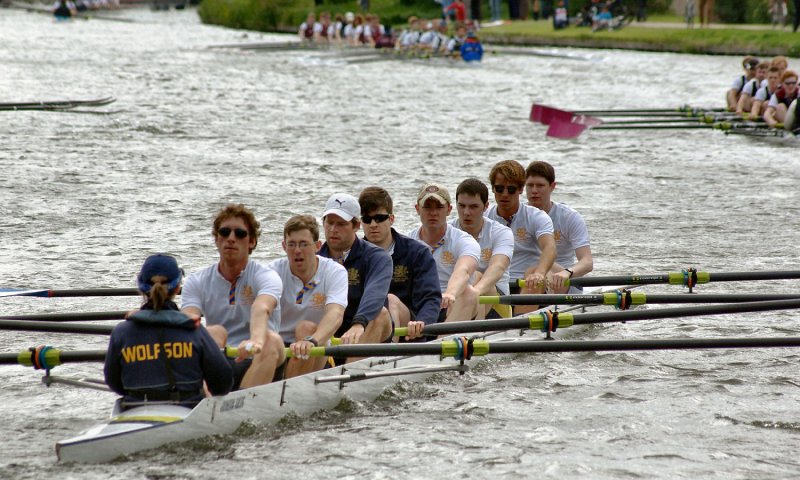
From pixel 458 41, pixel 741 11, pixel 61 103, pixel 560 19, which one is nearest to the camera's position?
pixel 61 103

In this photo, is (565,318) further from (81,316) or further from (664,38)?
(664,38)

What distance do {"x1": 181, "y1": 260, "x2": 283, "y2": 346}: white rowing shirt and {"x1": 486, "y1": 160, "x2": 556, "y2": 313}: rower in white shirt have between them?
2942 mm

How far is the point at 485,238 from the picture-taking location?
980 centimetres

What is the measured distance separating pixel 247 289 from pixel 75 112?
20.7 m

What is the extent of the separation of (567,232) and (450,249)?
1.61m

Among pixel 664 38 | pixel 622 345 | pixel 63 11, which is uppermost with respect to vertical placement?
pixel 622 345

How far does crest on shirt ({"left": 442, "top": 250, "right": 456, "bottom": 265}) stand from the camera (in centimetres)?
941

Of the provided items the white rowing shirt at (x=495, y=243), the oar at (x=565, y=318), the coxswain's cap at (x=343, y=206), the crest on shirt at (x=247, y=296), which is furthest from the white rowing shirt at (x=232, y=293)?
the white rowing shirt at (x=495, y=243)

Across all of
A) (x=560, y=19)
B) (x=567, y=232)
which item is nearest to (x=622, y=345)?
(x=567, y=232)

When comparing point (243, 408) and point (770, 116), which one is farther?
point (770, 116)

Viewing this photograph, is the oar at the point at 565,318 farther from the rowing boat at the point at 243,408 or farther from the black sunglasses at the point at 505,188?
the black sunglasses at the point at 505,188

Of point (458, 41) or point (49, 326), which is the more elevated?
point (49, 326)

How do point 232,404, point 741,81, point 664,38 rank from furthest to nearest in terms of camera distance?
point 664,38 < point 741,81 < point 232,404

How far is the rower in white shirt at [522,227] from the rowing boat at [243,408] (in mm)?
1008
